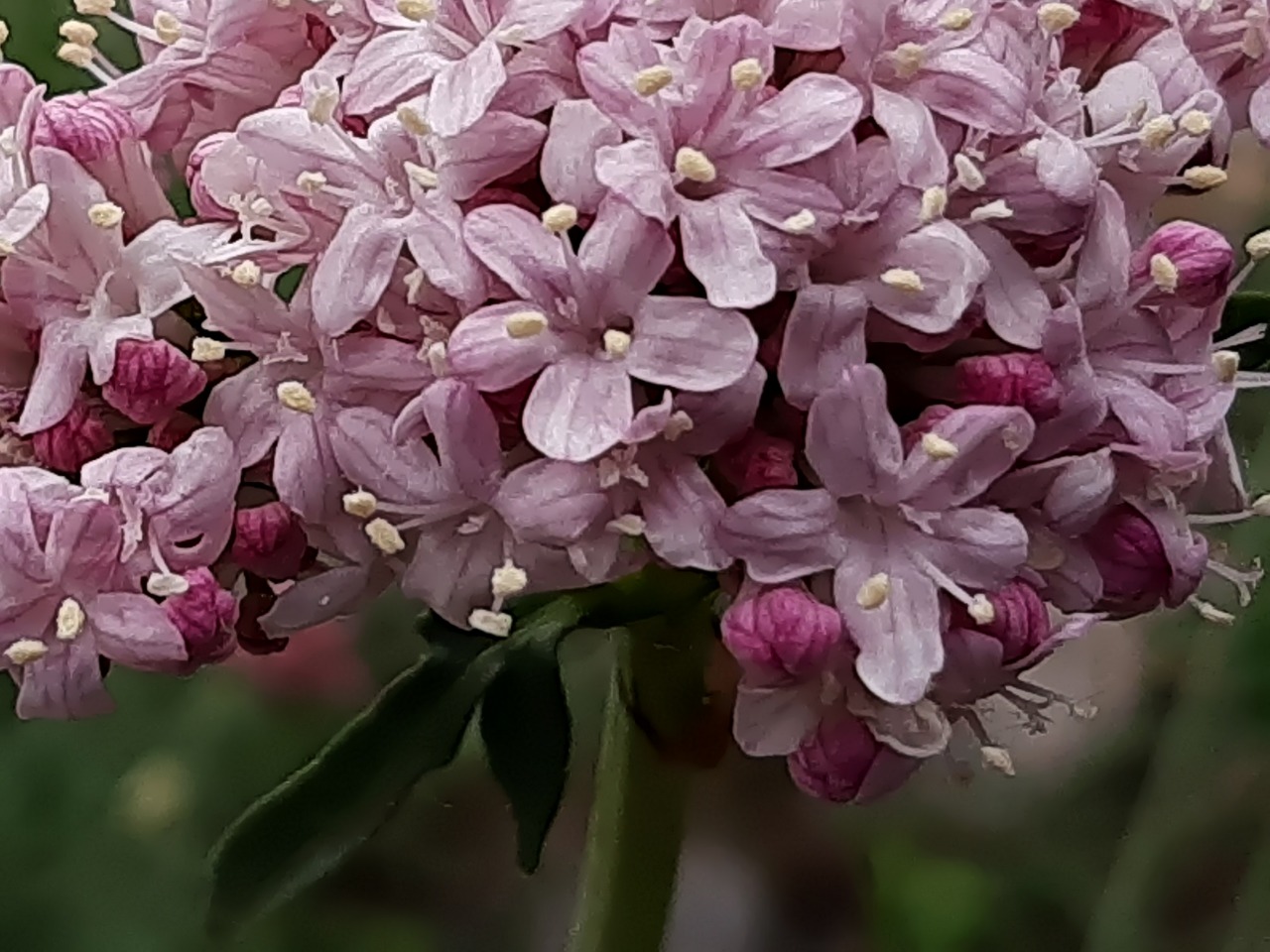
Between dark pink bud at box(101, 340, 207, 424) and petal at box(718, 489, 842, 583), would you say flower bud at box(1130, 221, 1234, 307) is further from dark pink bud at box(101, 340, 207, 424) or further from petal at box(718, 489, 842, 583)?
dark pink bud at box(101, 340, 207, 424)

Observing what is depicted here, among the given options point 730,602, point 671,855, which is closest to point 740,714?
point 730,602

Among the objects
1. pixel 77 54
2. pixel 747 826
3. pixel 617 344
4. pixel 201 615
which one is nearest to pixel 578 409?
pixel 617 344

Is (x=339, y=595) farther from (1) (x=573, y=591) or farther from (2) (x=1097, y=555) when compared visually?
(2) (x=1097, y=555)

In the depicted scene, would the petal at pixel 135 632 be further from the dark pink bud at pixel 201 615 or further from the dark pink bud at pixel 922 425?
the dark pink bud at pixel 922 425

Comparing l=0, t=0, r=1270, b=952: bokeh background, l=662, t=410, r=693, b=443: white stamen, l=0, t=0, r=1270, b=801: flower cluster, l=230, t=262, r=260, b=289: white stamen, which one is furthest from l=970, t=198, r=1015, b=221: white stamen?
l=0, t=0, r=1270, b=952: bokeh background

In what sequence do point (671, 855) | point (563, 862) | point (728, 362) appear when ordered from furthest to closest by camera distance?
1. point (563, 862)
2. point (671, 855)
3. point (728, 362)

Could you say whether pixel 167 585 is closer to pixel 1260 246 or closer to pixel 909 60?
pixel 909 60

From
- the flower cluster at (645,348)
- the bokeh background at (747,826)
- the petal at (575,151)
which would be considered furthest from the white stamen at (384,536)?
the bokeh background at (747,826)

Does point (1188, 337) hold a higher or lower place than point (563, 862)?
higher
